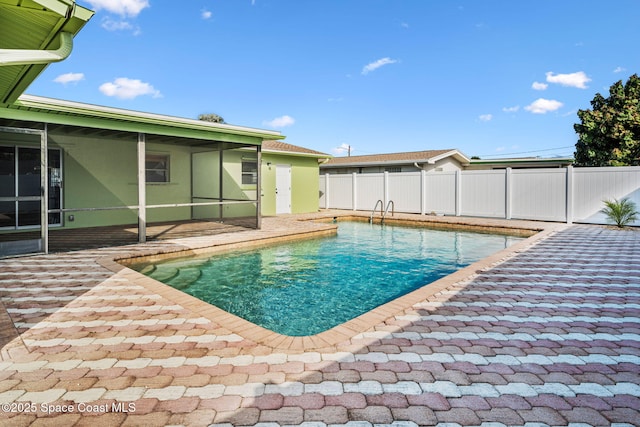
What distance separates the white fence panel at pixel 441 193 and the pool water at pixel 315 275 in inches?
195

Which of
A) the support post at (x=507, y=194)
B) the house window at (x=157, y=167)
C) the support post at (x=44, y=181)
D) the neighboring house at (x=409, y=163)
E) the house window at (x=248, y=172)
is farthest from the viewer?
the neighboring house at (x=409, y=163)

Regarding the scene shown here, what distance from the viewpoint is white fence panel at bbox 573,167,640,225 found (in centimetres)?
1128

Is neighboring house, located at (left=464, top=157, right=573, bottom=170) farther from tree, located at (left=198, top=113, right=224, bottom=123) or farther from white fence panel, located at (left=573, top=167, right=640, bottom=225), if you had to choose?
tree, located at (left=198, top=113, right=224, bottom=123)

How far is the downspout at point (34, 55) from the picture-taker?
288 cm

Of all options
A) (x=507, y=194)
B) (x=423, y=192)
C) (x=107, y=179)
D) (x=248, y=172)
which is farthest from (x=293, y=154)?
(x=507, y=194)

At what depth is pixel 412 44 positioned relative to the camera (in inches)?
772

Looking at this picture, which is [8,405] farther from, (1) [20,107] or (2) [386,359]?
(1) [20,107]

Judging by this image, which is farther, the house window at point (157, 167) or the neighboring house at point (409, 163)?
the neighboring house at point (409, 163)

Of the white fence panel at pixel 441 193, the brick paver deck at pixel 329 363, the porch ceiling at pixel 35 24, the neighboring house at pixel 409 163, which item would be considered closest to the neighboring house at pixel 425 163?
the neighboring house at pixel 409 163

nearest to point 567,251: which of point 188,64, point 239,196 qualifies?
point 239,196

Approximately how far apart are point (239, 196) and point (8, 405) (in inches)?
473

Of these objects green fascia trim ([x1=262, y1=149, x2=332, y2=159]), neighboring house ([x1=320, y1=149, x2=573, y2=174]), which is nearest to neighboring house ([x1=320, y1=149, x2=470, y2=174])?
neighboring house ([x1=320, y1=149, x2=573, y2=174])

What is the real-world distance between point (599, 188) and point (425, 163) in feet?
25.9

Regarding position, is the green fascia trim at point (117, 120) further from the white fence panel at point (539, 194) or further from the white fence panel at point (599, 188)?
the white fence panel at point (599, 188)
